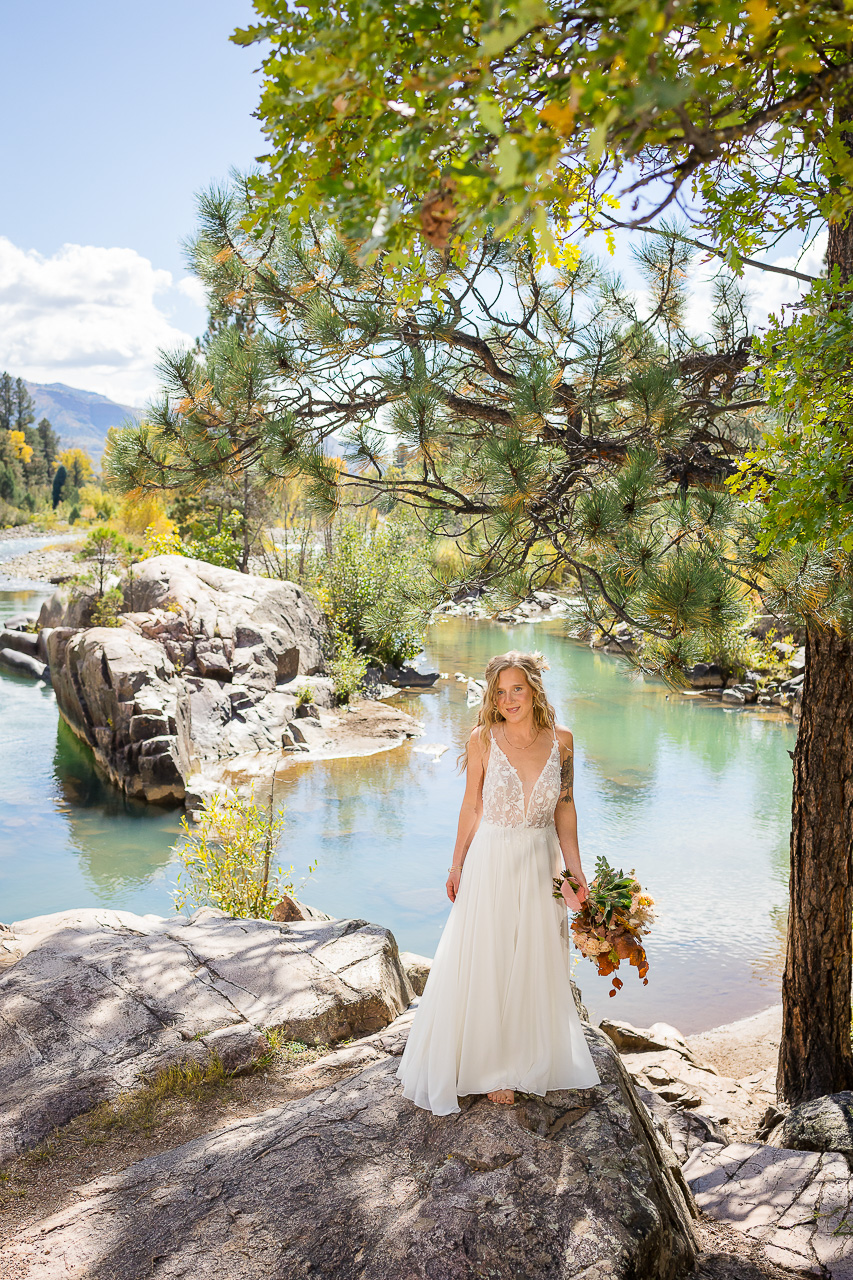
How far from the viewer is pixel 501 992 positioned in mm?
3000

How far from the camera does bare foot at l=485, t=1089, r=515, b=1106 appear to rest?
2.86m

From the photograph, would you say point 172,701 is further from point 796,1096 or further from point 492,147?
point 492,147

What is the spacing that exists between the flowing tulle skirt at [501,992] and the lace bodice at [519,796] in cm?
4

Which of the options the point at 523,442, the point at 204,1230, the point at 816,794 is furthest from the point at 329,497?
the point at 204,1230

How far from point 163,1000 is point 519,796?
214 cm

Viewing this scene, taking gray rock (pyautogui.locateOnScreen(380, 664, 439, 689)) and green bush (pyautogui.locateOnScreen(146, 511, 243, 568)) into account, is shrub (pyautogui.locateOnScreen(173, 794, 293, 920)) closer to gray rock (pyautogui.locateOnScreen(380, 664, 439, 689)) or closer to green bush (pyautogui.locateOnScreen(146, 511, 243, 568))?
green bush (pyautogui.locateOnScreen(146, 511, 243, 568))

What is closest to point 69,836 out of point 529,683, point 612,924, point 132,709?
point 132,709

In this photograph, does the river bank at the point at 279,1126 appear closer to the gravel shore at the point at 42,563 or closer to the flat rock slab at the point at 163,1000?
the flat rock slab at the point at 163,1000

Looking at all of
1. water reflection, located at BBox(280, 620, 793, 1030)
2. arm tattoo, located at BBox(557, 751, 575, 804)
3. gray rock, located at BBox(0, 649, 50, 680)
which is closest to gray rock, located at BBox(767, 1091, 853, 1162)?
arm tattoo, located at BBox(557, 751, 575, 804)

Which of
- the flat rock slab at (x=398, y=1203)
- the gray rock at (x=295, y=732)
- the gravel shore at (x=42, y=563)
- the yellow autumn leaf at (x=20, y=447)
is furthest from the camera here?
the yellow autumn leaf at (x=20, y=447)

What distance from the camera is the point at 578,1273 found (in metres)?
2.22

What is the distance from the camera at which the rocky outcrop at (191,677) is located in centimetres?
960

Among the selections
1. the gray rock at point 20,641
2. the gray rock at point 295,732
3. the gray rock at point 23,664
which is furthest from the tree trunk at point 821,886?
the gray rock at point 20,641

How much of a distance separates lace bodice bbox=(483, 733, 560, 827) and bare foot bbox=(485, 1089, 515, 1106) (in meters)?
0.87
